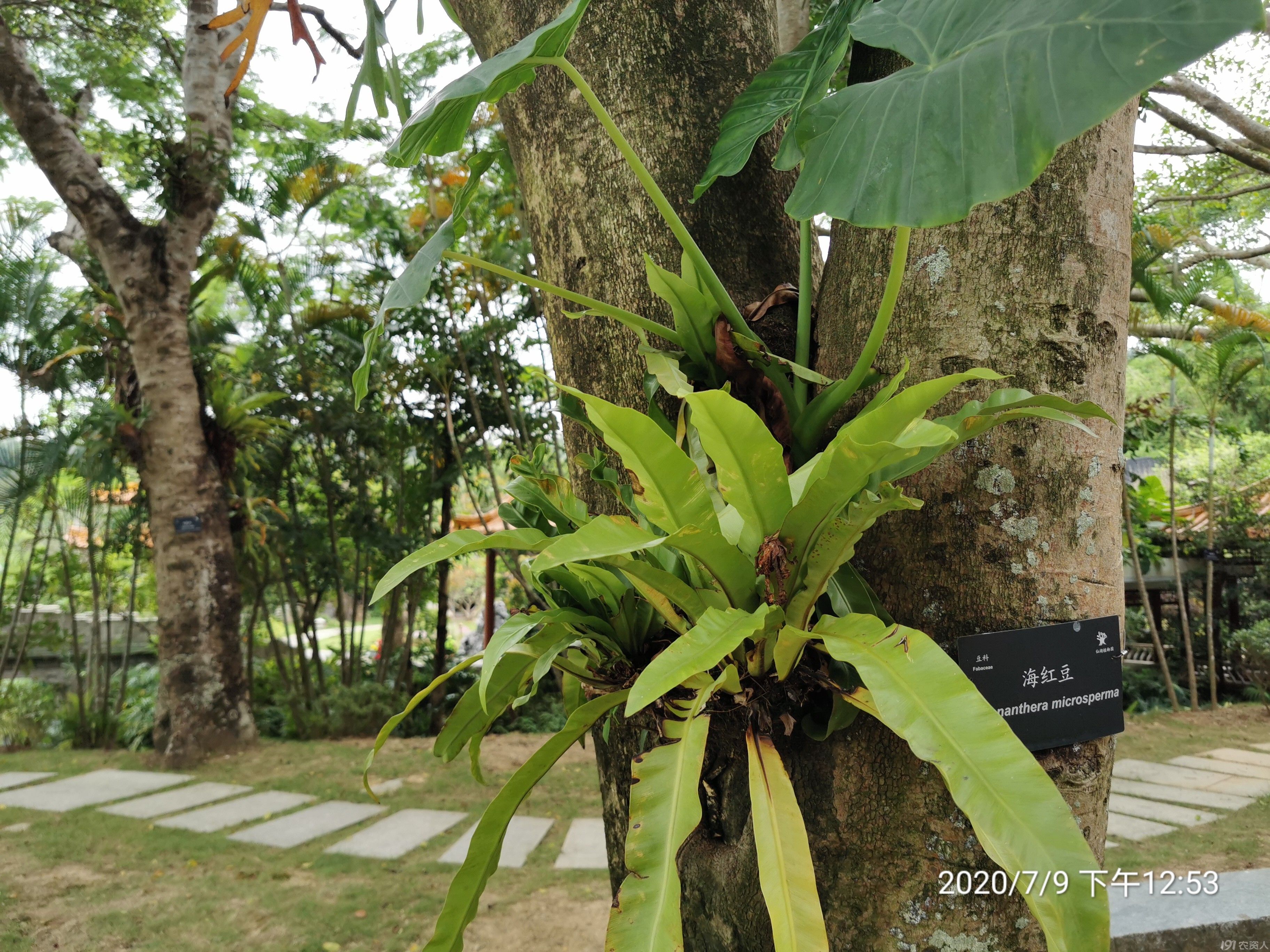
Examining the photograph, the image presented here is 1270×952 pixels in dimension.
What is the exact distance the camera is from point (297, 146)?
17.5ft

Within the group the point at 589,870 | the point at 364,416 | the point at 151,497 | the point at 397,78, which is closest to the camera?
the point at 397,78

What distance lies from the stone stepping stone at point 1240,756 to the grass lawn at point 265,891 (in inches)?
138

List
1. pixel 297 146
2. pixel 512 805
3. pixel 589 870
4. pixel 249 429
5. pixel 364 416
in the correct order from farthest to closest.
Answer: pixel 364 416 → pixel 297 146 → pixel 249 429 → pixel 589 870 → pixel 512 805

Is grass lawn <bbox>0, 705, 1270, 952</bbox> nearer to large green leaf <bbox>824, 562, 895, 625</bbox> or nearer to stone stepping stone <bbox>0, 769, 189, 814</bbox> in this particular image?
stone stepping stone <bbox>0, 769, 189, 814</bbox>

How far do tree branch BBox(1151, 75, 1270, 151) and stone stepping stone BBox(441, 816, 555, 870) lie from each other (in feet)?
16.1

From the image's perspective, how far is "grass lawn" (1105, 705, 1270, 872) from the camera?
108 inches

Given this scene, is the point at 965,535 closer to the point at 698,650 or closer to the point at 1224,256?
the point at 698,650

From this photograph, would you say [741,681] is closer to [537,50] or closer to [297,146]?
[537,50]

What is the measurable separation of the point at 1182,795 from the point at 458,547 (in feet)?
13.6

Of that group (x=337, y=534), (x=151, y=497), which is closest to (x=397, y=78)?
(x=151, y=497)

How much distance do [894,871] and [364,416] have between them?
5423mm

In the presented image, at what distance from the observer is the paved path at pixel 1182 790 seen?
3221mm

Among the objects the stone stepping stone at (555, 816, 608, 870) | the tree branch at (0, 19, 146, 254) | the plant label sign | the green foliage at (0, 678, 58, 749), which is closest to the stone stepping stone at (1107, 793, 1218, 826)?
the stone stepping stone at (555, 816, 608, 870)

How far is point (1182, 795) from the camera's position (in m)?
3.65
